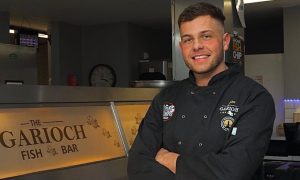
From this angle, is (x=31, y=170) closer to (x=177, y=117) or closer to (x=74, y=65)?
(x=177, y=117)

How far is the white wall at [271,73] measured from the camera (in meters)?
5.91

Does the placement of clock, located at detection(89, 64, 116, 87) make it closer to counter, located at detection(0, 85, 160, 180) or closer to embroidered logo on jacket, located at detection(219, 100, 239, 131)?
counter, located at detection(0, 85, 160, 180)

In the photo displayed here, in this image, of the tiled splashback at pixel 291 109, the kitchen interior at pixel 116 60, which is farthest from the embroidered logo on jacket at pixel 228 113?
the tiled splashback at pixel 291 109

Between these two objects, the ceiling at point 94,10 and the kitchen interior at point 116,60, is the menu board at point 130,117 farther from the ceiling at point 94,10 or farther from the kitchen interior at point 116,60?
the ceiling at point 94,10

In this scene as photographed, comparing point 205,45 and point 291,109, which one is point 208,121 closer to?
point 205,45

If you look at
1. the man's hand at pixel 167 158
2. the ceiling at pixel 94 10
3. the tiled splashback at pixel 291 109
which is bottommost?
the tiled splashback at pixel 291 109

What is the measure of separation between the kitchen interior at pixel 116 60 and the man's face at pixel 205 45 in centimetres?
80

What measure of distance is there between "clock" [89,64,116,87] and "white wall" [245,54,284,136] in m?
2.68

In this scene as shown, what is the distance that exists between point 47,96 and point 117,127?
62cm

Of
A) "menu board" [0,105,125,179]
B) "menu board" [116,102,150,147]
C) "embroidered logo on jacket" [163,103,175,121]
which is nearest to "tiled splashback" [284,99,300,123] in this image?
"menu board" [116,102,150,147]

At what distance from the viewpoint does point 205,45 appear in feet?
4.39

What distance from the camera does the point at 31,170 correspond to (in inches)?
72.5

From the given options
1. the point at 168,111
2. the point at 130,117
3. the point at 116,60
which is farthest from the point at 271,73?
the point at 168,111

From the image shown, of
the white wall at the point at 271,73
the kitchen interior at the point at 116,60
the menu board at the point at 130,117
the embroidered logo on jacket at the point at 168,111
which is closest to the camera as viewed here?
the embroidered logo on jacket at the point at 168,111
